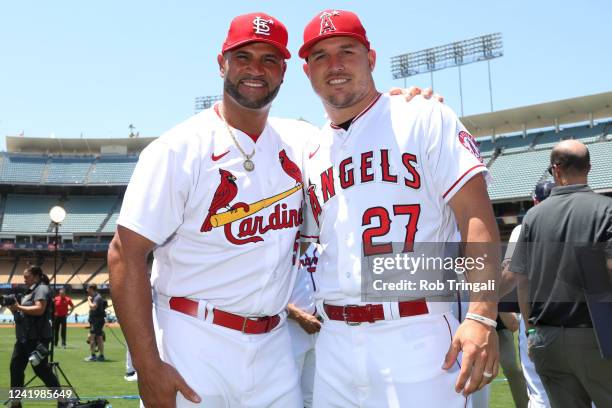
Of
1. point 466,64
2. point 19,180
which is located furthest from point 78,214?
point 466,64

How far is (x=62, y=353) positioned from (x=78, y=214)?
33577 millimetres

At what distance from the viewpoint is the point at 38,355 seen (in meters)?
7.82

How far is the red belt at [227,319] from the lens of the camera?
2975mm

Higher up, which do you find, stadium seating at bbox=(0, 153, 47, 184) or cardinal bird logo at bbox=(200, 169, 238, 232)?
stadium seating at bbox=(0, 153, 47, 184)

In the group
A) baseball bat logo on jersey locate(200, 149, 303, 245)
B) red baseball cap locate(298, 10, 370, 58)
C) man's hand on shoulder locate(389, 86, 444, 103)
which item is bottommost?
baseball bat logo on jersey locate(200, 149, 303, 245)

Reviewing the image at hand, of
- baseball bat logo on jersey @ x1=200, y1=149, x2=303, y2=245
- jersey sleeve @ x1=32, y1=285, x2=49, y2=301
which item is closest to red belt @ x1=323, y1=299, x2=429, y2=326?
baseball bat logo on jersey @ x1=200, y1=149, x2=303, y2=245

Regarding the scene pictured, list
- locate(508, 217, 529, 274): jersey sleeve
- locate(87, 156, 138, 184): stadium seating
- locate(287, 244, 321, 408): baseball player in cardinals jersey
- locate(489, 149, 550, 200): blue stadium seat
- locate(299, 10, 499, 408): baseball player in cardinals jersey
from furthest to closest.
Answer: locate(87, 156, 138, 184): stadium seating → locate(489, 149, 550, 200): blue stadium seat → locate(287, 244, 321, 408): baseball player in cardinals jersey → locate(508, 217, 529, 274): jersey sleeve → locate(299, 10, 499, 408): baseball player in cardinals jersey

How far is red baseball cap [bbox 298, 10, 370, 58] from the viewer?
9.90 feet

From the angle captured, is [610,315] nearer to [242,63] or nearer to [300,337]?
[300,337]

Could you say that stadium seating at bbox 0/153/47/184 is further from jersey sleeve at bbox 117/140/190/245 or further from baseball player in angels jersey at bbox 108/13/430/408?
jersey sleeve at bbox 117/140/190/245

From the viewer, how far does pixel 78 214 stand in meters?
47.8

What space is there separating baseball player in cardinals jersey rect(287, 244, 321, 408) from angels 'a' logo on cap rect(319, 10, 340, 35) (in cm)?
198

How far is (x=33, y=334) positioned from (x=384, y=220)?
7.20 m

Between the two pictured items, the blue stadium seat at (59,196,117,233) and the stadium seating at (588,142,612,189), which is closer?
the stadium seating at (588,142,612,189)
